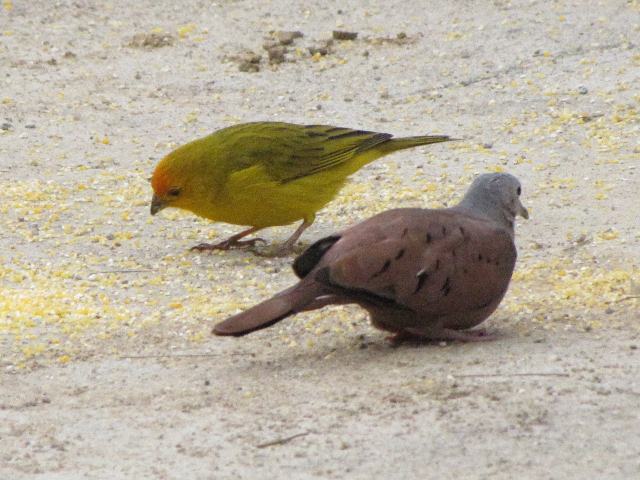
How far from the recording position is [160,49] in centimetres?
1060

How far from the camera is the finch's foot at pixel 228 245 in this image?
735 centimetres

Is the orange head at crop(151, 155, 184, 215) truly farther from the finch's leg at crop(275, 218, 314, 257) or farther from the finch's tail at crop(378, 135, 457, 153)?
the finch's tail at crop(378, 135, 457, 153)

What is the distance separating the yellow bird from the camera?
7.17m

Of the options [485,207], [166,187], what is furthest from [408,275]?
[166,187]

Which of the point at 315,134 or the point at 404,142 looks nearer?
the point at 315,134

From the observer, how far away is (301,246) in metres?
7.47

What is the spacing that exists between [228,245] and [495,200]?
2.11 meters

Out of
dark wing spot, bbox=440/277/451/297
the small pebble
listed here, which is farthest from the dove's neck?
the small pebble

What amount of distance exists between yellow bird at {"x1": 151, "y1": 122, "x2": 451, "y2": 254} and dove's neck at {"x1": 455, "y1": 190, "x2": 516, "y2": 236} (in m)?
1.76

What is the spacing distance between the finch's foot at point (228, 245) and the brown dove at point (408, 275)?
2.13m

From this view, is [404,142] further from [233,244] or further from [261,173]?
[233,244]

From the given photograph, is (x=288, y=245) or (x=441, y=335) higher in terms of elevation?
(x=441, y=335)

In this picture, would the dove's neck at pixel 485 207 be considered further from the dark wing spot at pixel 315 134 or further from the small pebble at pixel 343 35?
the small pebble at pixel 343 35

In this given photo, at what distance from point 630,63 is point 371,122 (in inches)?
73.9
